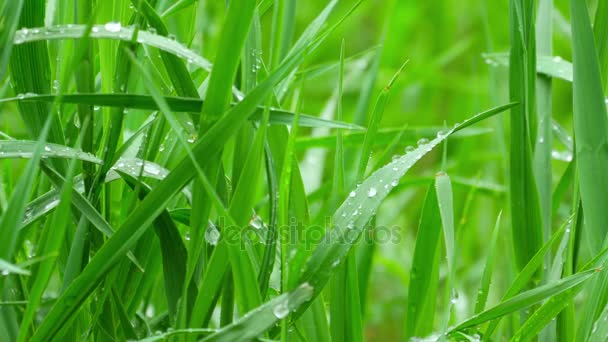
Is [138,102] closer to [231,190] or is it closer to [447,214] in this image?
[231,190]

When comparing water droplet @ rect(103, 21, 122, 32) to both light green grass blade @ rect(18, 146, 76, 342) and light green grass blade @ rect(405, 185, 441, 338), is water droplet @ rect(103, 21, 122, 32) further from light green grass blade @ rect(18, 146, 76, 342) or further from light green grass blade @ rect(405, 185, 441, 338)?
light green grass blade @ rect(405, 185, 441, 338)

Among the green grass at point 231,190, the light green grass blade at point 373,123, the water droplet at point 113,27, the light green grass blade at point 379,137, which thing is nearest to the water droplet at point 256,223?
the green grass at point 231,190

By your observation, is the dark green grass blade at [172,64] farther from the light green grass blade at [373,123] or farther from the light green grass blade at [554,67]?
the light green grass blade at [554,67]

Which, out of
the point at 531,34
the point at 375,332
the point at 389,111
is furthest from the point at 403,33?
the point at 531,34

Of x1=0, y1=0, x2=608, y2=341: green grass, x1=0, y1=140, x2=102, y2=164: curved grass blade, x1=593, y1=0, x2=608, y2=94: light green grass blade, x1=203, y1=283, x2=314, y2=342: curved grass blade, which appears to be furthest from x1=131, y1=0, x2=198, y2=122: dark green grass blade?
x1=593, y1=0, x2=608, y2=94: light green grass blade

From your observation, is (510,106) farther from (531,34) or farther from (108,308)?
(108,308)

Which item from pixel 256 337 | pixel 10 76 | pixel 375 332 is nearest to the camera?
pixel 256 337

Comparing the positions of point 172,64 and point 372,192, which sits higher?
point 172,64

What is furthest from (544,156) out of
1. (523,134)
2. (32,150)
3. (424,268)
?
(32,150)
